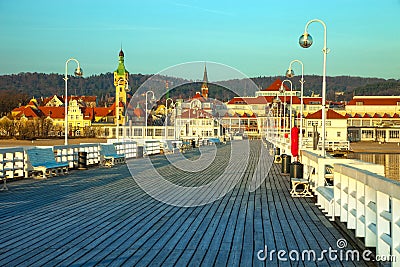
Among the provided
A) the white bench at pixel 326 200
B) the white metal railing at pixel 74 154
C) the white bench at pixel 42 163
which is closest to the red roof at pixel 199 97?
the white metal railing at pixel 74 154

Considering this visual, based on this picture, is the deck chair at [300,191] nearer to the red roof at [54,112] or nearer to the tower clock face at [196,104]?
the tower clock face at [196,104]

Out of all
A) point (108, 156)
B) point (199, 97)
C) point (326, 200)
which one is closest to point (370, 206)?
point (326, 200)

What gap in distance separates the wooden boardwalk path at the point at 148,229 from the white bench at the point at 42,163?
8.48 feet

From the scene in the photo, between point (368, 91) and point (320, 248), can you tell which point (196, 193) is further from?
point (368, 91)

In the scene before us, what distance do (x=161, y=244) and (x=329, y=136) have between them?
91.3m

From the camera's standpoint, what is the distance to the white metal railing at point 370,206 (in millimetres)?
5043

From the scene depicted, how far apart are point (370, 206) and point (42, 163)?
38.7 ft

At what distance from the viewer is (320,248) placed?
698 centimetres

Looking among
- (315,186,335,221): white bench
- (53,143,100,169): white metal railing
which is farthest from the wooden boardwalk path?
(53,143,100,169): white metal railing

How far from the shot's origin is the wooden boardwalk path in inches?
252

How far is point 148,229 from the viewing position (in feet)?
27.0

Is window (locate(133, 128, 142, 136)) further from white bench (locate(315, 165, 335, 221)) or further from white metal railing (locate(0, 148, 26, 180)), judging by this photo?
white bench (locate(315, 165, 335, 221))

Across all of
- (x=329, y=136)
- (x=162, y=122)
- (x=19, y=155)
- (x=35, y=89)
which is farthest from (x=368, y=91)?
(x=19, y=155)

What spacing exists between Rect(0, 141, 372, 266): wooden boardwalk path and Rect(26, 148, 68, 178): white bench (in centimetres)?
258
